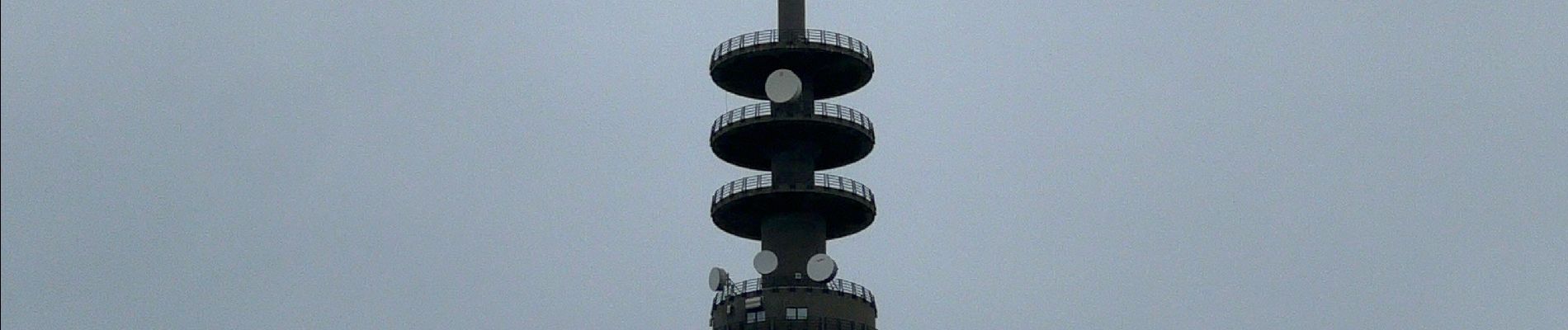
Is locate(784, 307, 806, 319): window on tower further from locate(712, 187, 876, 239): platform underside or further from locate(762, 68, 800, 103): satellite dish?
locate(762, 68, 800, 103): satellite dish

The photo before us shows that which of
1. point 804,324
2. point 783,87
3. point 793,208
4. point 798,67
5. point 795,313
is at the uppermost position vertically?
point 798,67

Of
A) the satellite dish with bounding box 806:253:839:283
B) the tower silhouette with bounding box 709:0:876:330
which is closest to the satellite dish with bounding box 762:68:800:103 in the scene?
the tower silhouette with bounding box 709:0:876:330

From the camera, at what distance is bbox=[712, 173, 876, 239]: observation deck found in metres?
129

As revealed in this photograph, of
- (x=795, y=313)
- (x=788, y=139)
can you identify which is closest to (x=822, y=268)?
(x=795, y=313)

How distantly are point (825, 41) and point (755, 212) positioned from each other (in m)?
8.80

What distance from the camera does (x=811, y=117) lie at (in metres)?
129

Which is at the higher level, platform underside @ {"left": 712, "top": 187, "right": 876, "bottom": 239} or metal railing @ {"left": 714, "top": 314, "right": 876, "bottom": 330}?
platform underside @ {"left": 712, "top": 187, "right": 876, "bottom": 239}

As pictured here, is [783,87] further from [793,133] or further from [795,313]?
[795,313]

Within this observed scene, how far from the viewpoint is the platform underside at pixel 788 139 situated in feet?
425

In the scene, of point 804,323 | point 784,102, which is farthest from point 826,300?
point 784,102

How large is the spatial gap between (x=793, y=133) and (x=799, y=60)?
3616 millimetres

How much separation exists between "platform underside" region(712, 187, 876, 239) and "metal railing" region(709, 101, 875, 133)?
3.75 m

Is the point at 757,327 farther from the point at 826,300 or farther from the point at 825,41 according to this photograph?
the point at 825,41

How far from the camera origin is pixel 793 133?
429ft
